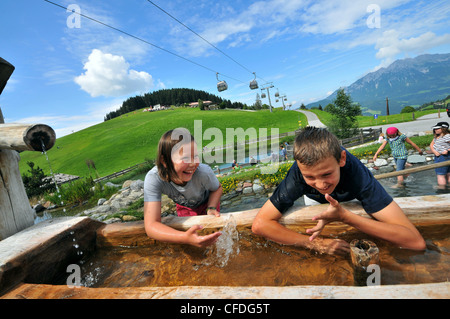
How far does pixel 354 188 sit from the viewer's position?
1795 mm

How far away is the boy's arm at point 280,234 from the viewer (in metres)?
1.83

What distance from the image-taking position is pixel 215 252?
7.13 ft

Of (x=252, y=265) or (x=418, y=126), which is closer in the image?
(x=252, y=265)

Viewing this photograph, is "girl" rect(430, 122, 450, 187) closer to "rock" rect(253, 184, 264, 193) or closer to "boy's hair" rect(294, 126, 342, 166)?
"rock" rect(253, 184, 264, 193)

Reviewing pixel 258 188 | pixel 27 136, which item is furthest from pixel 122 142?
pixel 27 136

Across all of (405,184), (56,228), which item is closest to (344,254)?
(56,228)

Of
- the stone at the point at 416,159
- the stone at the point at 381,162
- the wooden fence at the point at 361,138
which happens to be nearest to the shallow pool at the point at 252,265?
the stone at the point at 416,159

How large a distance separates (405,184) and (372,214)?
6.43 metres

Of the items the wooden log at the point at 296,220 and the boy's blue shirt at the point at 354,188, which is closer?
the boy's blue shirt at the point at 354,188

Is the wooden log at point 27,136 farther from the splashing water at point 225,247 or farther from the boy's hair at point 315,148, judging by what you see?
the boy's hair at point 315,148

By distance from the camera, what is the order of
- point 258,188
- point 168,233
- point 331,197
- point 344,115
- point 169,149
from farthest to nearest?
point 344,115, point 258,188, point 169,149, point 168,233, point 331,197

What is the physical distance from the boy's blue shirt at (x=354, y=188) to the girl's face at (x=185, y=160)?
0.91m

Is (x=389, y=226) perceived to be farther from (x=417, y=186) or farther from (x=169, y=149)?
(x=417, y=186)

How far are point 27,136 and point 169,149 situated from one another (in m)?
1.10
